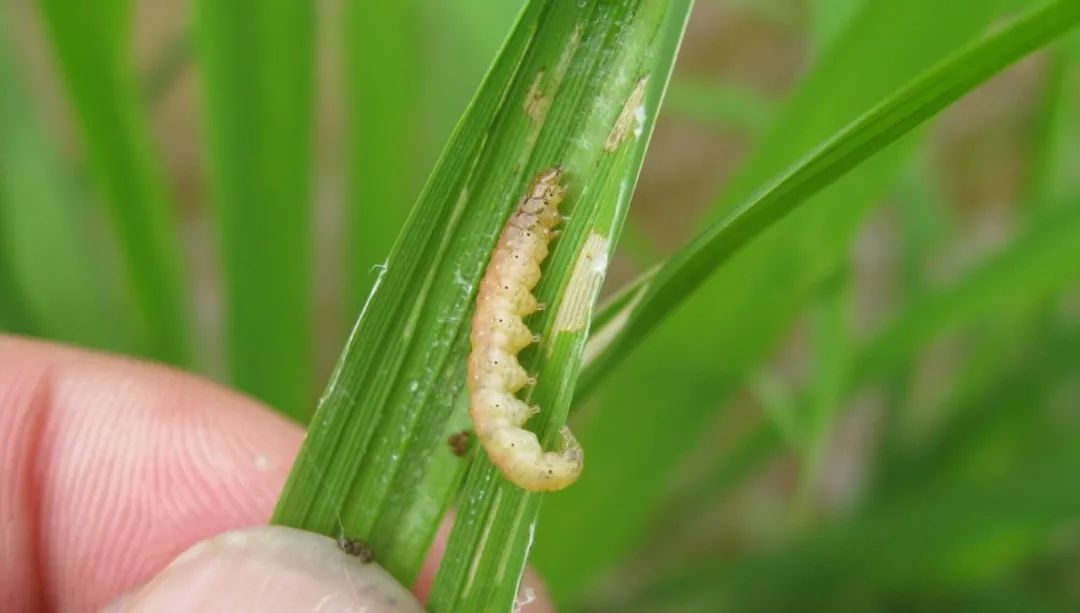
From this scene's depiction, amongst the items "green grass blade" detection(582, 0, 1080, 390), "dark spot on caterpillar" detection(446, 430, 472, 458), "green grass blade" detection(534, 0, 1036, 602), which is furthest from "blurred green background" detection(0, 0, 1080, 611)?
"dark spot on caterpillar" detection(446, 430, 472, 458)

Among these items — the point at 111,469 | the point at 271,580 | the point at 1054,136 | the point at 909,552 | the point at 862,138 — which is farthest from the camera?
the point at 1054,136

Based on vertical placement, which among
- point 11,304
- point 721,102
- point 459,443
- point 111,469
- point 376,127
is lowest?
point 111,469

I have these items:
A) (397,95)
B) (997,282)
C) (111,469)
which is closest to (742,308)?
(997,282)

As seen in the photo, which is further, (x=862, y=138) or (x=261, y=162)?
(x=261, y=162)

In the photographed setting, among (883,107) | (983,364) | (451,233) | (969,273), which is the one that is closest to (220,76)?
(451,233)

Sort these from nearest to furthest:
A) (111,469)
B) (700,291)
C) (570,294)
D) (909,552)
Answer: (570,294), (700,291), (111,469), (909,552)

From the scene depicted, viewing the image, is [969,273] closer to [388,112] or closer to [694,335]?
[694,335]

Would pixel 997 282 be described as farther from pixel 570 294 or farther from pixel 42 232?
pixel 42 232

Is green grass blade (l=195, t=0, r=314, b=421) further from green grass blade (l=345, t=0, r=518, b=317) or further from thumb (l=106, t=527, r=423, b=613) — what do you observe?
thumb (l=106, t=527, r=423, b=613)
